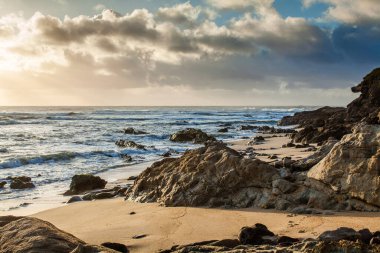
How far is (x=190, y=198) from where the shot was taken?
1002 centimetres

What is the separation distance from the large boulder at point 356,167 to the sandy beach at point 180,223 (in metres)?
0.56

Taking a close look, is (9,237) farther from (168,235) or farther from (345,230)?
(345,230)

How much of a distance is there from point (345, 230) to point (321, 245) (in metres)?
1.63

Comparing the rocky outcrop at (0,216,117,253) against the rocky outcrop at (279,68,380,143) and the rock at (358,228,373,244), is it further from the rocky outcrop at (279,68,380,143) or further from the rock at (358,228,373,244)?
the rocky outcrop at (279,68,380,143)

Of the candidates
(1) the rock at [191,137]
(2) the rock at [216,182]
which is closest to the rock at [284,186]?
(2) the rock at [216,182]

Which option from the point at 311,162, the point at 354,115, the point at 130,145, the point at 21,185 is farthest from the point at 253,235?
the point at 354,115

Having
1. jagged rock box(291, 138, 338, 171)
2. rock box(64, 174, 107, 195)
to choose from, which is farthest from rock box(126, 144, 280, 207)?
rock box(64, 174, 107, 195)

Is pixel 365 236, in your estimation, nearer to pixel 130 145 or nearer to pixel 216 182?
pixel 216 182

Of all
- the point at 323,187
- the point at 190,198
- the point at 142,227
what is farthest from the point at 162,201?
the point at 323,187

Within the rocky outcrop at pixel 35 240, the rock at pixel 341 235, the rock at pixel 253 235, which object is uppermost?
the rock at pixel 341 235

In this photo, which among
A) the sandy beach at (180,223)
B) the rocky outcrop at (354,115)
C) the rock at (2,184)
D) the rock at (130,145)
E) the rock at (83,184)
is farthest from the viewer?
the rock at (130,145)

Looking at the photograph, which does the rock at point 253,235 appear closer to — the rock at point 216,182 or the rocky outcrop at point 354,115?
the rock at point 216,182

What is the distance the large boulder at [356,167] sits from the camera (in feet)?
27.4

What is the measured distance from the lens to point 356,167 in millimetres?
8688
